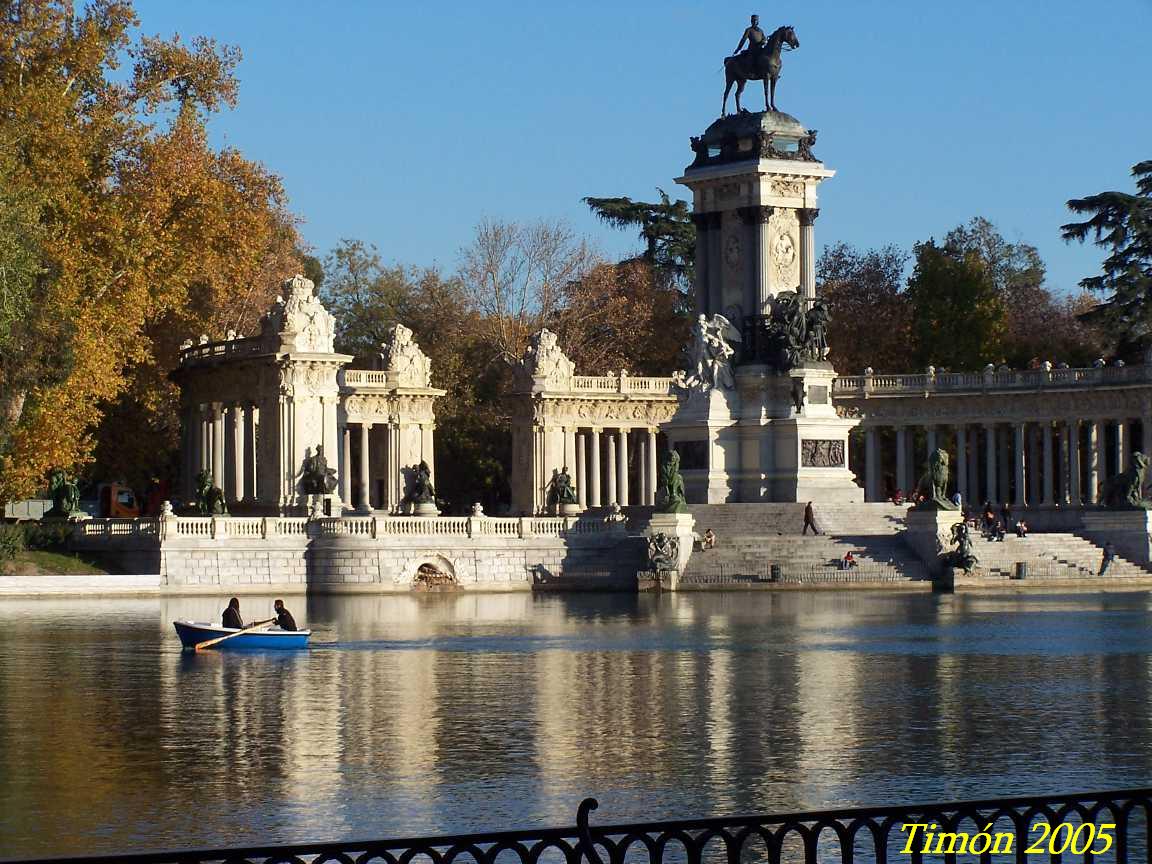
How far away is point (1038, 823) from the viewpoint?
63.3ft

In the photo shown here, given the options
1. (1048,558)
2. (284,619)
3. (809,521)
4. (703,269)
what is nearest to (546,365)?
(703,269)

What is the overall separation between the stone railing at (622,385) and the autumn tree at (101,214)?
539 inches

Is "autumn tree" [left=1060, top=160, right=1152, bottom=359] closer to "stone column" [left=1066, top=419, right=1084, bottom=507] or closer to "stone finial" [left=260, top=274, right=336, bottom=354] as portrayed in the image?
"stone column" [left=1066, top=419, right=1084, bottom=507]

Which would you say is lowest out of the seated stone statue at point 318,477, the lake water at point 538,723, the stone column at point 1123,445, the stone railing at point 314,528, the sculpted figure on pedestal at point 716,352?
the lake water at point 538,723

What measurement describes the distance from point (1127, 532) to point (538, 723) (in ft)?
135

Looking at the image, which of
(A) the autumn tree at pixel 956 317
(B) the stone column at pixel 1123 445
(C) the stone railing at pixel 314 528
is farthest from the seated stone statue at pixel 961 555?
(A) the autumn tree at pixel 956 317

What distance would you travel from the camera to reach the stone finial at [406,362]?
85438 millimetres

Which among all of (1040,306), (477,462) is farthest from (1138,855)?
(1040,306)

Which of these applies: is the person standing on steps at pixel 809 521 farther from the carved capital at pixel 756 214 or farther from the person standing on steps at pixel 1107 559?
the carved capital at pixel 756 214

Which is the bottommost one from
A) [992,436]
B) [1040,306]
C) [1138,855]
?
[1138,855]

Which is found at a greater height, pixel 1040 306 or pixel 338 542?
pixel 1040 306

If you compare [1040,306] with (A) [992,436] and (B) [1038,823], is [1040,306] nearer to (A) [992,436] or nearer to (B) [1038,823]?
(A) [992,436]

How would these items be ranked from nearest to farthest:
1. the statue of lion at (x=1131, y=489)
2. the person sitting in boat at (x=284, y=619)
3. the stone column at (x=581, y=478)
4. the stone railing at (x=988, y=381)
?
the person sitting in boat at (x=284, y=619) < the statue of lion at (x=1131, y=489) < the stone railing at (x=988, y=381) < the stone column at (x=581, y=478)

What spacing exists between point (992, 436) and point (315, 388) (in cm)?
2810
